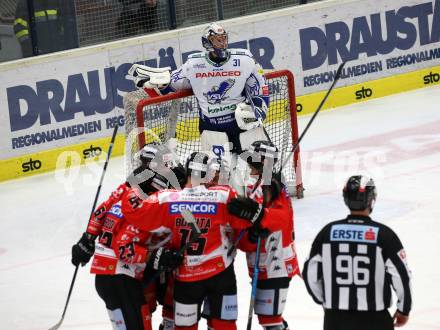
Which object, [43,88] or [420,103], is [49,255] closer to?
[43,88]

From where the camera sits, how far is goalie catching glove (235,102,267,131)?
780cm

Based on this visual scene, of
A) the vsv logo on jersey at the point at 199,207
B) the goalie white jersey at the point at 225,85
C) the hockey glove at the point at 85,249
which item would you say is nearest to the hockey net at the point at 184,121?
the goalie white jersey at the point at 225,85

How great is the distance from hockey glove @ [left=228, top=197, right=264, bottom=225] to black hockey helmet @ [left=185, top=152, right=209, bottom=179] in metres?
0.28

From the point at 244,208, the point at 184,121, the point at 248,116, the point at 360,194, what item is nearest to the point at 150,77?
the point at 184,121

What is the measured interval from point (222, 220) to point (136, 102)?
11.7 feet

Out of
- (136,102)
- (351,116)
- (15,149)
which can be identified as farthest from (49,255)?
(351,116)

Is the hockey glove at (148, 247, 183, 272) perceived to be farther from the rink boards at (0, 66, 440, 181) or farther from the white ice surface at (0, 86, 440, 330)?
the rink boards at (0, 66, 440, 181)

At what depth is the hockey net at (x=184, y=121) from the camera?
8.12m

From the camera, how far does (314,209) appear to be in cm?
840

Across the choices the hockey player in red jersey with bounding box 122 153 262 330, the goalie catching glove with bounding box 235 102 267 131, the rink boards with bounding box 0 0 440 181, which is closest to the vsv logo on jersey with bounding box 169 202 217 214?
the hockey player in red jersey with bounding box 122 153 262 330

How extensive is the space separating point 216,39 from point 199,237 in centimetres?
325

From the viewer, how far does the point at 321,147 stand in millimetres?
10242

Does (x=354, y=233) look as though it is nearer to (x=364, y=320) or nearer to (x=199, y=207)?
(x=364, y=320)

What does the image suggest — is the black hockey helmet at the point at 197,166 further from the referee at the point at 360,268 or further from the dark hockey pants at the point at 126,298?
the referee at the point at 360,268
